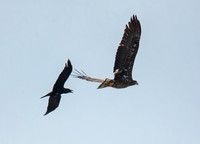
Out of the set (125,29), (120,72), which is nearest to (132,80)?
(120,72)

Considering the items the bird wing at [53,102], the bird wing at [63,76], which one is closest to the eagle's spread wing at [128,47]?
the bird wing at [63,76]

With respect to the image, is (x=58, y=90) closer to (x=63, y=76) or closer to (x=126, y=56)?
(x=63, y=76)

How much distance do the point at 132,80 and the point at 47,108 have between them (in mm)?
4889

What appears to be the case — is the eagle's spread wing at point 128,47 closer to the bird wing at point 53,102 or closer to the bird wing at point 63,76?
the bird wing at point 63,76

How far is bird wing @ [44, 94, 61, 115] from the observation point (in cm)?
3058

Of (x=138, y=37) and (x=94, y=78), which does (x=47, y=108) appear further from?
(x=138, y=37)

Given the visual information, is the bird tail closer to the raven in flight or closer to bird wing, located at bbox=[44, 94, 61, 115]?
the raven in flight

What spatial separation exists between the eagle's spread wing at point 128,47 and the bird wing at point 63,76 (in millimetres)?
2457

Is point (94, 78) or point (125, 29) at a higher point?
point (125, 29)

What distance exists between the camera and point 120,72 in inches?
1172

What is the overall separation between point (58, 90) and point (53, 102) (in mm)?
1003

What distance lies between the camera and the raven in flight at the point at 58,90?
29031 millimetres

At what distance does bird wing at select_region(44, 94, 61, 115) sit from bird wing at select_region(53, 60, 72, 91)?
71 cm

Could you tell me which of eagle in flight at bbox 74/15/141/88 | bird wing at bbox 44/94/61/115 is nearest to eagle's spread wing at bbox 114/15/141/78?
eagle in flight at bbox 74/15/141/88
